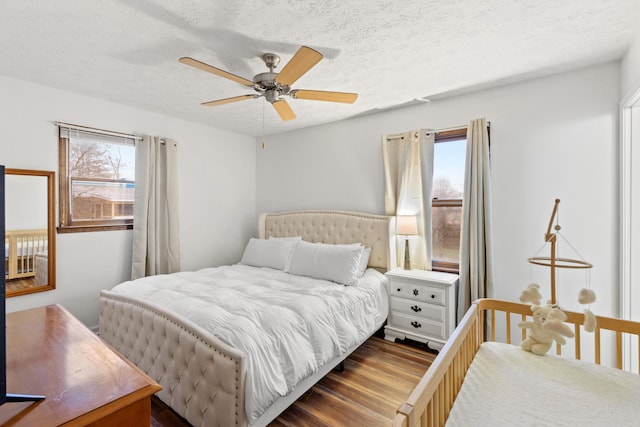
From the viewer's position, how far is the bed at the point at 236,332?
155cm

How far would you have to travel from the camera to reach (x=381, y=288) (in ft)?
9.71

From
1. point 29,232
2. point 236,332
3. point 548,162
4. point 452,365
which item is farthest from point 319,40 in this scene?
point 29,232

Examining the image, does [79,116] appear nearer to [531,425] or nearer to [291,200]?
[291,200]

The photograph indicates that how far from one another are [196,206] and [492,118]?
11.4ft

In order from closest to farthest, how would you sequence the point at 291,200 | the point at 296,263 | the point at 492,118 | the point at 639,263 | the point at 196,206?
the point at 639,263
the point at 492,118
the point at 296,263
the point at 196,206
the point at 291,200

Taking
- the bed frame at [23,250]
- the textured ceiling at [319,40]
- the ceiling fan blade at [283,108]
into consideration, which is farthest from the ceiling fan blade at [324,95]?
the bed frame at [23,250]

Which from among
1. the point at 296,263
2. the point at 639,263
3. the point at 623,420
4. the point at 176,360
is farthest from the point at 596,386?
the point at 296,263

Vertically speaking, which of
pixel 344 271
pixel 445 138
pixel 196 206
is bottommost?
pixel 344 271

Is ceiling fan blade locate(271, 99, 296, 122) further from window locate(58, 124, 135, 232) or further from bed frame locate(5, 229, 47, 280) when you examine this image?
bed frame locate(5, 229, 47, 280)

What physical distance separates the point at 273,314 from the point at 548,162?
99.8 inches

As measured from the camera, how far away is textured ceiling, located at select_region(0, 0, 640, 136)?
1632 millimetres

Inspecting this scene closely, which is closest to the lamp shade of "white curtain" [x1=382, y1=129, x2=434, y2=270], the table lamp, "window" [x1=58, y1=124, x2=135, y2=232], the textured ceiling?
the table lamp

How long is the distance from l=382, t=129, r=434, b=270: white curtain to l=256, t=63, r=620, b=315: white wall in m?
0.16

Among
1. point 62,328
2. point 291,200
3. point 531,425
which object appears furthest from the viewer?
point 291,200
